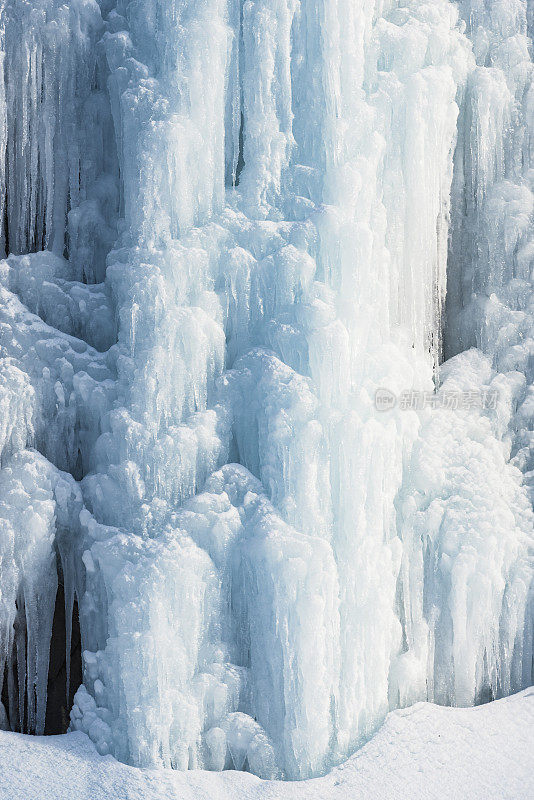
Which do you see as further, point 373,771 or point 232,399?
point 232,399

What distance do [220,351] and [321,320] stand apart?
2.20 feet

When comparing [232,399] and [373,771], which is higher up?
→ [232,399]

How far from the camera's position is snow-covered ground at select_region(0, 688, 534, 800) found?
17.5 feet

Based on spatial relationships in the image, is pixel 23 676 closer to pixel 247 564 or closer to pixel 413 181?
pixel 247 564

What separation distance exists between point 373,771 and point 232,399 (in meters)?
2.41

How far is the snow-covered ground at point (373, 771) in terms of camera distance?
5.34 m

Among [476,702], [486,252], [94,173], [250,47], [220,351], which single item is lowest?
[476,702]

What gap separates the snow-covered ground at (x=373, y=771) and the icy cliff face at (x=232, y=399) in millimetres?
142

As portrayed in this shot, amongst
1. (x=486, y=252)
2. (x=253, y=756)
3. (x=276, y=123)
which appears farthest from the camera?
(x=486, y=252)

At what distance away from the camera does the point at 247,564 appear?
224 inches

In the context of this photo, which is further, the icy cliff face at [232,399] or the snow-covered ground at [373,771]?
the icy cliff face at [232,399]

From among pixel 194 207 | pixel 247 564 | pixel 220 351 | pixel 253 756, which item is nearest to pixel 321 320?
pixel 220 351

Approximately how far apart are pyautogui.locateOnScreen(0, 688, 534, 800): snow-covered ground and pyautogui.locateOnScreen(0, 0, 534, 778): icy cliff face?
142 millimetres

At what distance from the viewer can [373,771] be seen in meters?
5.67
